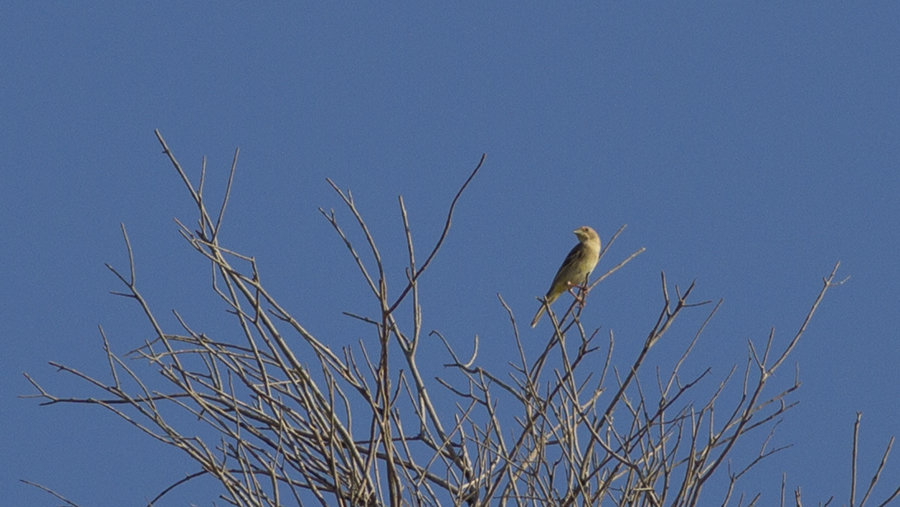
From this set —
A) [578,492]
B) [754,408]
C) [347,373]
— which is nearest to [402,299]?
[347,373]

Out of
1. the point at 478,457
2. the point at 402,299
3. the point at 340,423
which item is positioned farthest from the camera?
the point at 478,457

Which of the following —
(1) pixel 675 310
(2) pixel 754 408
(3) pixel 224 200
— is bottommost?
(2) pixel 754 408

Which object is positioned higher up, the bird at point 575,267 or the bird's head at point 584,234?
the bird's head at point 584,234

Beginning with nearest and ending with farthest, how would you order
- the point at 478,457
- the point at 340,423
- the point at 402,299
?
the point at 402,299 → the point at 340,423 → the point at 478,457

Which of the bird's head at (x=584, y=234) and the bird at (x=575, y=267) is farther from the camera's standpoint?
the bird's head at (x=584, y=234)

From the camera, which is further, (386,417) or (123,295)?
(123,295)

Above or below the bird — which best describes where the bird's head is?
above

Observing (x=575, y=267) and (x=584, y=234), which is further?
(x=584, y=234)

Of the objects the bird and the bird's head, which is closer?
the bird

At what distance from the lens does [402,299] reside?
→ 9.63 feet

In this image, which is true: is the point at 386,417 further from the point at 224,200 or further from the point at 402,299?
the point at 224,200

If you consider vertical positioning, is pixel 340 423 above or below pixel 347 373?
below

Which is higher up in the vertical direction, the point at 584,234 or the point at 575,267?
the point at 584,234

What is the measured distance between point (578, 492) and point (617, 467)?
28cm
